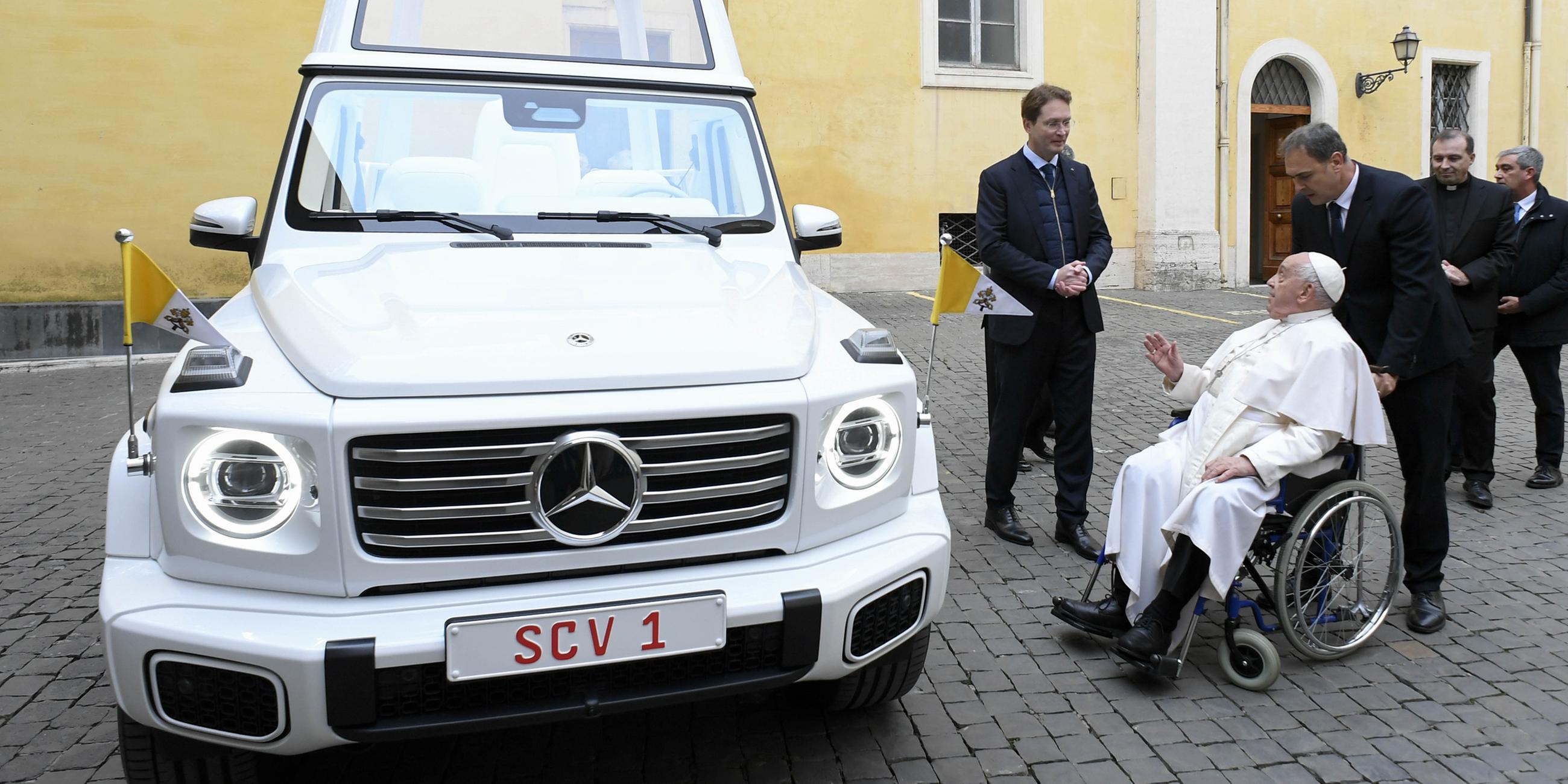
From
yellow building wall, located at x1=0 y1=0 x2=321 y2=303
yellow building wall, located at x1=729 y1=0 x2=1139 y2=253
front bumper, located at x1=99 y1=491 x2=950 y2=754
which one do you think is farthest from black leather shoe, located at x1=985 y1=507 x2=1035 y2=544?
yellow building wall, located at x1=0 y1=0 x2=321 y2=303

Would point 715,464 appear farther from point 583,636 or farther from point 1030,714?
point 1030,714

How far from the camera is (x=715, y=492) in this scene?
2771mm

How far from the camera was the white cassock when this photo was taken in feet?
12.3

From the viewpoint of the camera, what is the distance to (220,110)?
1396cm

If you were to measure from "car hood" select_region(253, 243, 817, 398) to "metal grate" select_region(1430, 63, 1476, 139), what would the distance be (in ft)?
64.8

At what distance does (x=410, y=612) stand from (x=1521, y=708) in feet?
11.1

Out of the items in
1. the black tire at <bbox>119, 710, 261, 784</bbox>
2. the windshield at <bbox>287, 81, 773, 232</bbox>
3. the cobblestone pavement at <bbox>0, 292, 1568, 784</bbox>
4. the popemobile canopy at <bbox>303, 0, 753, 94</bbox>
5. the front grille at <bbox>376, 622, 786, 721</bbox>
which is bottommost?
the cobblestone pavement at <bbox>0, 292, 1568, 784</bbox>

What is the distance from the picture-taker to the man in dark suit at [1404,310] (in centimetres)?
426

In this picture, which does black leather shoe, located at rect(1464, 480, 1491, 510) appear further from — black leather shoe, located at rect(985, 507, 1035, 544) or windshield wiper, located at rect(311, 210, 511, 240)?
windshield wiper, located at rect(311, 210, 511, 240)

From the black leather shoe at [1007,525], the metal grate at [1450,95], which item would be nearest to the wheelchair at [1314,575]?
the black leather shoe at [1007,525]

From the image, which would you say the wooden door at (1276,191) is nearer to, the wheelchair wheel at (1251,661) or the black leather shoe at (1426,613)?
the black leather shoe at (1426,613)

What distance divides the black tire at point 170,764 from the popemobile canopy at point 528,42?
7.77ft

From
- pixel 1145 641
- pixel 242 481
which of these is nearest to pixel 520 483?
pixel 242 481

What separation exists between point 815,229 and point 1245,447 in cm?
168
